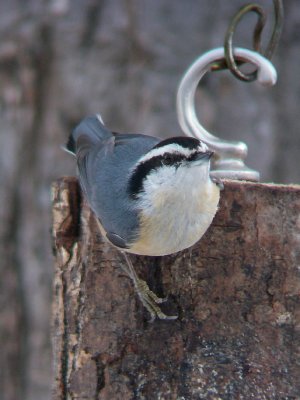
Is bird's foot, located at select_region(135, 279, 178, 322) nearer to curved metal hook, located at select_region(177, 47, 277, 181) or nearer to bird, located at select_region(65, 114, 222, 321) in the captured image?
bird, located at select_region(65, 114, 222, 321)

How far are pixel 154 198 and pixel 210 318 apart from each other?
30 centimetres

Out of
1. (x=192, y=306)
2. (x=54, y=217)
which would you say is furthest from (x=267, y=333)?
(x=54, y=217)

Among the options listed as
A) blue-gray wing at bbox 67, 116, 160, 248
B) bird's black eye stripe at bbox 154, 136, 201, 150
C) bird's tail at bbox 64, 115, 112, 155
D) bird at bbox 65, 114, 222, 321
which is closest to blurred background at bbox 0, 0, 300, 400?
bird's tail at bbox 64, 115, 112, 155

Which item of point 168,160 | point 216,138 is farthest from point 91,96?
point 168,160

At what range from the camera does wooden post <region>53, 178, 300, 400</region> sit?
241 cm

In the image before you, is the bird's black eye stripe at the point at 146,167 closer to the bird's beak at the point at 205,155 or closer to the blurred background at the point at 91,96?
the bird's beak at the point at 205,155

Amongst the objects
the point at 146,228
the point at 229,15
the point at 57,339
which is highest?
the point at 229,15

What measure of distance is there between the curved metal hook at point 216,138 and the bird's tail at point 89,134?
0.19m

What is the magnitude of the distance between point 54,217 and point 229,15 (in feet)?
4.21

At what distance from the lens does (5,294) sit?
3.80 m

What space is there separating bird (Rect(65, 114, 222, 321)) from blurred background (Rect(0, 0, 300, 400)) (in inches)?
45.2

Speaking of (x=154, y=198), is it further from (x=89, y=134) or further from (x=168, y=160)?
(x=89, y=134)

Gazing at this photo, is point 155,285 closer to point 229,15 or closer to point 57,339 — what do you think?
point 57,339

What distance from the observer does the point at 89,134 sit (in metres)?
2.66
